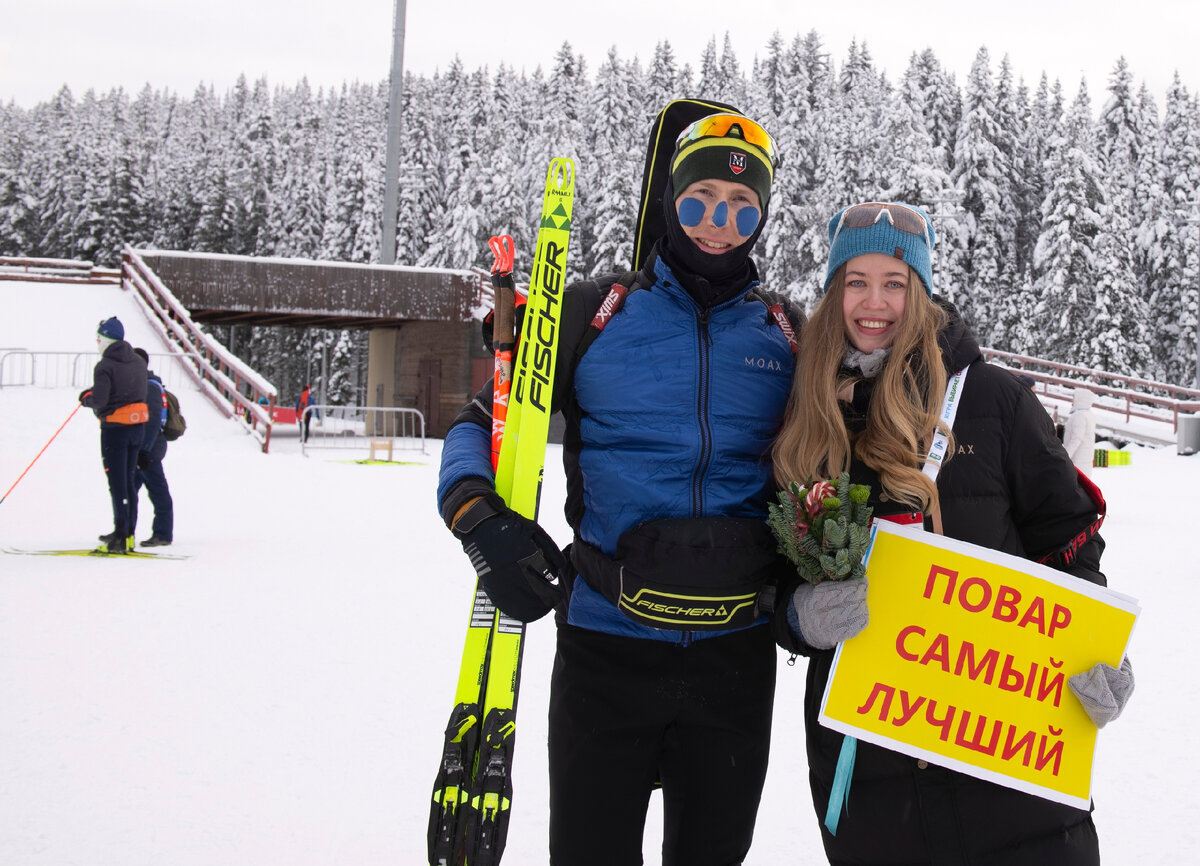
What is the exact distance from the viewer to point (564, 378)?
2.21m

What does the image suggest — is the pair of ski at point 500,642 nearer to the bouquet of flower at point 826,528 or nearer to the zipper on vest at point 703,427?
the zipper on vest at point 703,427

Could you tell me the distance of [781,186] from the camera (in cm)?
4034

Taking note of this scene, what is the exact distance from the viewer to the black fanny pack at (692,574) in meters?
1.93

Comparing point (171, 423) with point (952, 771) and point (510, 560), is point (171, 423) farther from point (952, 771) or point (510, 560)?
point (952, 771)

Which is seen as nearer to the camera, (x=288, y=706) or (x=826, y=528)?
(x=826, y=528)

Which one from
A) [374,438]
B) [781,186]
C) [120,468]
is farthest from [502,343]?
[781,186]

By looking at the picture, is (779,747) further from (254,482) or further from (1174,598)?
(254,482)

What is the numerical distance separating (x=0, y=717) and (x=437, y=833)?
8.59 feet

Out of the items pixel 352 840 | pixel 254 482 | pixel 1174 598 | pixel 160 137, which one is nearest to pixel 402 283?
pixel 254 482

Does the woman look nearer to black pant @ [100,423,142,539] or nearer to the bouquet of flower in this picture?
the bouquet of flower

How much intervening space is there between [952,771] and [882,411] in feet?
2.41

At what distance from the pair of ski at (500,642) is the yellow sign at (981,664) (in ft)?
2.63

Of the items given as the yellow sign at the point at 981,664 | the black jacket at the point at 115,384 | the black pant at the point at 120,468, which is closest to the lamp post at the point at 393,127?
the black jacket at the point at 115,384

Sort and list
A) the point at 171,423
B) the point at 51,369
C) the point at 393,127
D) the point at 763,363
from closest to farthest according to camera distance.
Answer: the point at 763,363 < the point at 171,423 < the point at 51,369 < the point at 393,127
